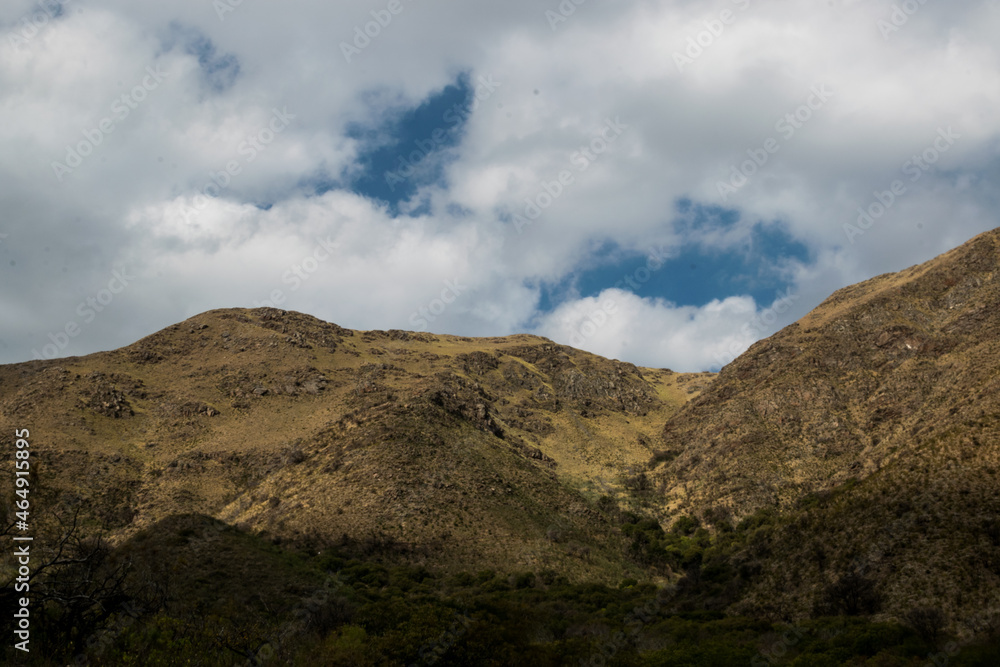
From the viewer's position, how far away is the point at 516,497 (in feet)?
297

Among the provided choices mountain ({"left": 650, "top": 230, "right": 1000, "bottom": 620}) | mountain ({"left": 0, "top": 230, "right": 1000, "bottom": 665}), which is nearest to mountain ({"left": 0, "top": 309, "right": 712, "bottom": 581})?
mountain ({"left": 0, "top": 230, "right": 1000, "bottom": 665})

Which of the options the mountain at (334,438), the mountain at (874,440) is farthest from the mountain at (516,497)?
the mountain at (334,438)

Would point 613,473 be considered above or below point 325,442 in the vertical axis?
below

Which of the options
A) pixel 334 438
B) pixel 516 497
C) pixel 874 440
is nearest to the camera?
pixel 874 440

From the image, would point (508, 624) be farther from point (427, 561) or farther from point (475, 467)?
point (475, 467)

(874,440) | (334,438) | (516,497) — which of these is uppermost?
(334,438)

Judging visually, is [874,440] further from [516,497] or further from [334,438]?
[334,438]

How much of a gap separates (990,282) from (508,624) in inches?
4058

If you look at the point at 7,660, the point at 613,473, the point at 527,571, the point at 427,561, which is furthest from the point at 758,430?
the point at 7,660

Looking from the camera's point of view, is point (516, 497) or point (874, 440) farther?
point (516, 497)

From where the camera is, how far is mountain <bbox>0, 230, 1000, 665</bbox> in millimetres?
40938

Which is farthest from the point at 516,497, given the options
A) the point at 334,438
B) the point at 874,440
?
the point at 874,440

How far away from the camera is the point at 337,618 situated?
44.8 m

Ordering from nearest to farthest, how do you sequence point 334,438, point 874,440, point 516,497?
point 874,440
point 516,497
point 334,438
